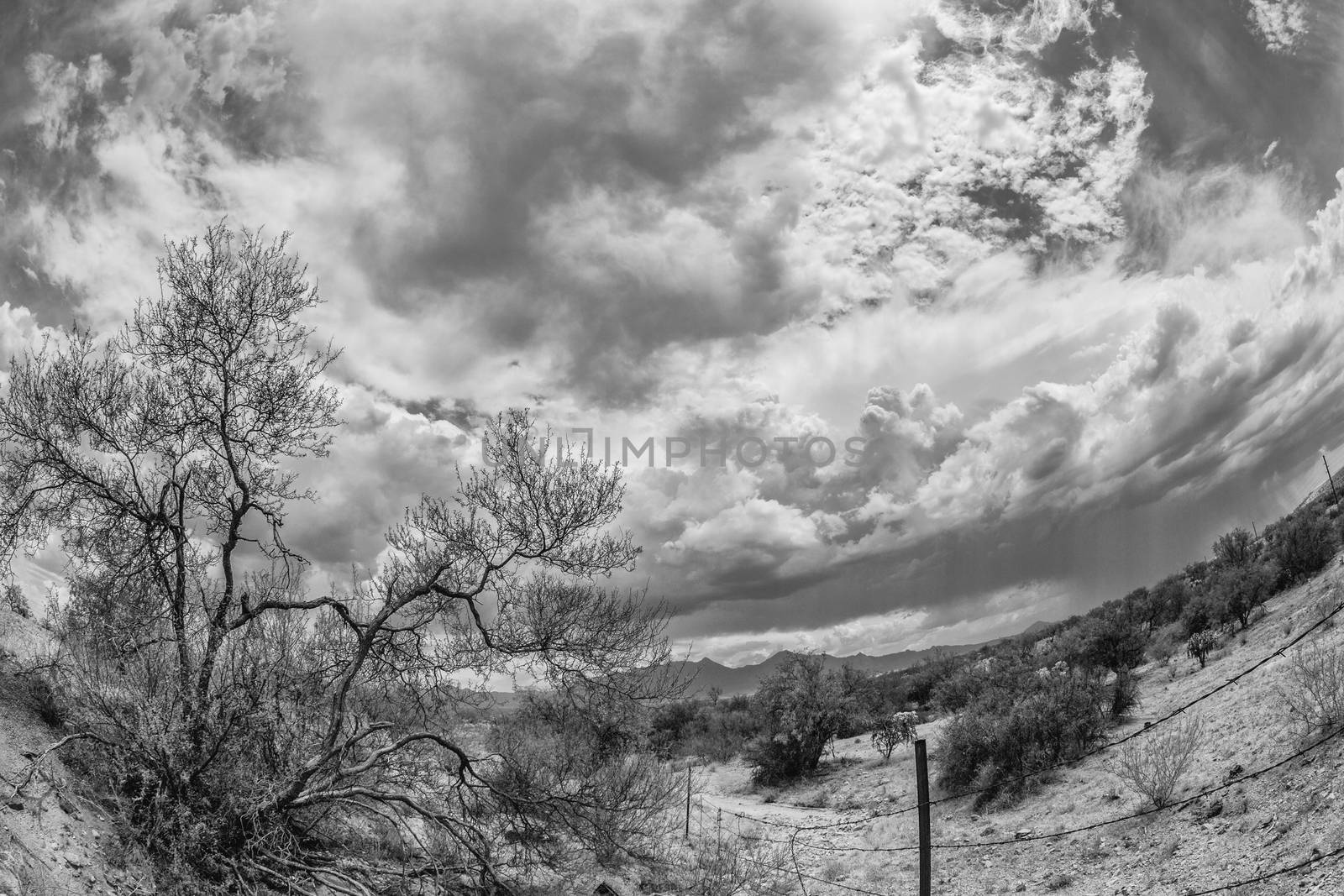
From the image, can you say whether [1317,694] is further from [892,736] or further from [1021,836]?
[892,736]

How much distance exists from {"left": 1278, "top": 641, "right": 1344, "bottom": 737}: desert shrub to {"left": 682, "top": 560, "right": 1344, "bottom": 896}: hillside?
1.16 ft

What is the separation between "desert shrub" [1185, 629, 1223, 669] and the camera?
87.4 ft

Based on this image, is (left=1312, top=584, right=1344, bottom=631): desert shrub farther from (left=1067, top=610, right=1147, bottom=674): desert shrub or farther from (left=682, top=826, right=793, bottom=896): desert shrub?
(left=682, top=826, right=793, bottom=896): desert shrub

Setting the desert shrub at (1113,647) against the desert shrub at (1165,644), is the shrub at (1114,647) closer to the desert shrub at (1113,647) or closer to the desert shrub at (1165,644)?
the desert shrub at (1113,647)

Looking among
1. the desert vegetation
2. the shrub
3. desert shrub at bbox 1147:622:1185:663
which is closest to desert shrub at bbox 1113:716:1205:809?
the desert vegetation

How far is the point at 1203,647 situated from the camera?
1076 inches

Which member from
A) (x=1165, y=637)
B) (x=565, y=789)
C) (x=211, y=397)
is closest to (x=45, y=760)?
(x=211, y=397)

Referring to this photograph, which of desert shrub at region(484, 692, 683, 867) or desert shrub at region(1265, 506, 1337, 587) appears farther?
desert shrub at region(1265, 506, 1337, 587)

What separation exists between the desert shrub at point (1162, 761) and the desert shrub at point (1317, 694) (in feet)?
6.66

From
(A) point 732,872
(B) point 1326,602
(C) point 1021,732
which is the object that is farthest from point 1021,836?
(B) point 1326,602

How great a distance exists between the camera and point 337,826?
Answer: 43.8ft

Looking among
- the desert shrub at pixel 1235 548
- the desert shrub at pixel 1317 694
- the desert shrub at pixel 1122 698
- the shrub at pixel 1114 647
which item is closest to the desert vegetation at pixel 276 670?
the desert shrub at pixel 1317 694

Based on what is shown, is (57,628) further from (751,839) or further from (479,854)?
(751,839)

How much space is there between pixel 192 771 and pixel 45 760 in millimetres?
1752
